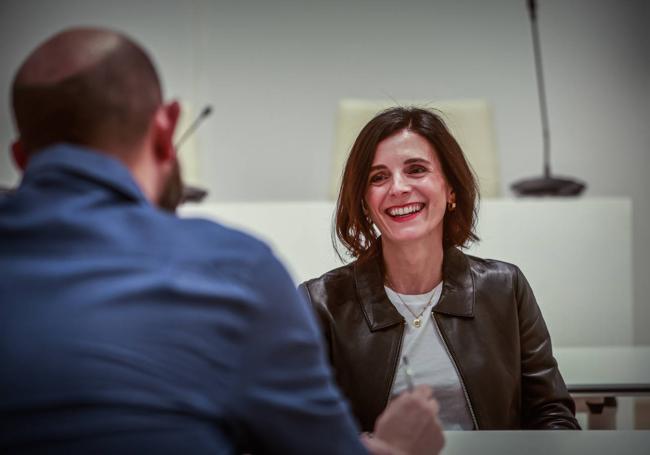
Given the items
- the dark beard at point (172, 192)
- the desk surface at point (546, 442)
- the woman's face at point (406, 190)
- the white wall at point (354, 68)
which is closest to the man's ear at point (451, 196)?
the woman's face at point (406, 190)

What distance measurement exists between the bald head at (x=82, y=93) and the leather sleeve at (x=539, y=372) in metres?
0.76

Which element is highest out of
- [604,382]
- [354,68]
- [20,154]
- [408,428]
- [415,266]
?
Answer: [354,68]

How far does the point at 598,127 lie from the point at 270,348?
3.42 metres

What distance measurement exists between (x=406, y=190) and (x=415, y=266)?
14 cm

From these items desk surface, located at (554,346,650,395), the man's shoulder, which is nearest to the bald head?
the man's shoulder

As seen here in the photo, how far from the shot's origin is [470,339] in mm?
1186

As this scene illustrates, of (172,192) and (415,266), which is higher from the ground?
(172,192)

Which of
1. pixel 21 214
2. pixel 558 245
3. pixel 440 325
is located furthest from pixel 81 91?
pixel 558 245

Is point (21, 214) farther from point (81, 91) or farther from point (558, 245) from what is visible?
point (558, 245)

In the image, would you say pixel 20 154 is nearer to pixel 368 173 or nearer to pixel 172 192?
pixel 172 192

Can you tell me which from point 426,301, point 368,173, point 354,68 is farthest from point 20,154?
point 354,68

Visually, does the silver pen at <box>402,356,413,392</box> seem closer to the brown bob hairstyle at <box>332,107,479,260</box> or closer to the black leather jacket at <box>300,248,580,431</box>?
the black leather jacket at <box>300,248,580,431</box>

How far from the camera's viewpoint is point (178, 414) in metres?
0.58

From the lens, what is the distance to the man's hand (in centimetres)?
82
